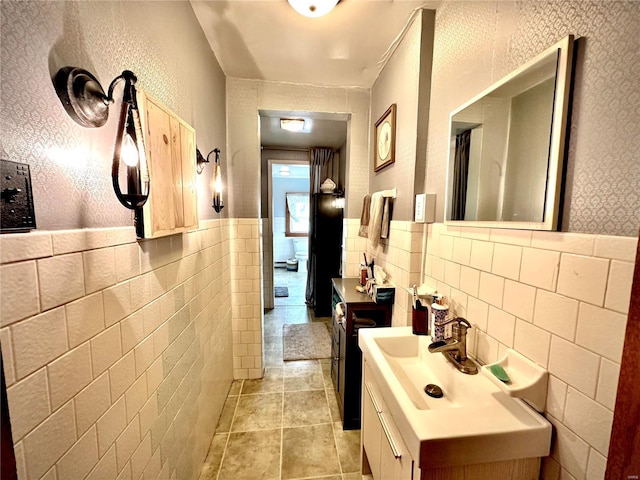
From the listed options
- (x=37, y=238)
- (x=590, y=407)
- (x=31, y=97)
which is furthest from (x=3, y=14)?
(x=590, y=407)

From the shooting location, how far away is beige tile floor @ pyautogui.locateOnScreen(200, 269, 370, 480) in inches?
58.9

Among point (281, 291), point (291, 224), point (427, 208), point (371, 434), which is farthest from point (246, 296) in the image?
point (291, 224)

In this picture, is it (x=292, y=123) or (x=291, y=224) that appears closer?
(x=292, y=123)

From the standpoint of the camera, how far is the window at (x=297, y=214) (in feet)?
19.9

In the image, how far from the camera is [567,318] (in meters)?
0.67

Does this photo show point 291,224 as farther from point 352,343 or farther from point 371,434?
point 371,434

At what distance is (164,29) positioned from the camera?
1079 millimetres

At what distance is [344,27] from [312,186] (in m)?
2.44

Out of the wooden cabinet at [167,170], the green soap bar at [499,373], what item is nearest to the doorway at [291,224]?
the wooden cabinet at [167,170]

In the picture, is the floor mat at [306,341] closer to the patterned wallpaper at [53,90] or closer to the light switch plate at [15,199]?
the patterned wallpaper at [53,90]

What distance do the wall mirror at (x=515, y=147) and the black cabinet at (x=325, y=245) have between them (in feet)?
8.16

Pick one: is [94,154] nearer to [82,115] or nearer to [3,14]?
[82,115]

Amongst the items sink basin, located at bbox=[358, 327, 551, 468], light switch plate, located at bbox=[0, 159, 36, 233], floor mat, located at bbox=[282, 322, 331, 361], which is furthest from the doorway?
light switch plate, located at bbox=[0, 159, 36, 233]

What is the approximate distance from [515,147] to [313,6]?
1.15 meters
